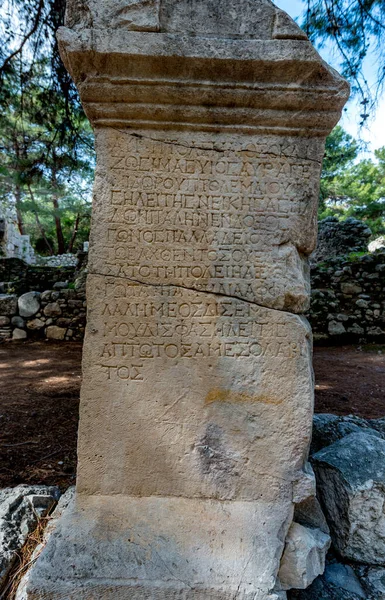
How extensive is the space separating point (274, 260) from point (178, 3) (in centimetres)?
108

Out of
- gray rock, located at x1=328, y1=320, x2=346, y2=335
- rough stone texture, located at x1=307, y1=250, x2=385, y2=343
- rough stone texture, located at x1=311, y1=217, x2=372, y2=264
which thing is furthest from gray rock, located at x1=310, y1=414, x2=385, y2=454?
rough stone texture, located at x1=311, y1=217, x2=372, y2=264

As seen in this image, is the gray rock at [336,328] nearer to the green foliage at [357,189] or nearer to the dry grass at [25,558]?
the dry grass at [25,558]

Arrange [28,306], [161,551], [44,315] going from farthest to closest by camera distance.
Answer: [44,315], [28,306], [161,551]

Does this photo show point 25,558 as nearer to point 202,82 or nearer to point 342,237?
point 202,82

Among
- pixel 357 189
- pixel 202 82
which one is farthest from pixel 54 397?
pixel 357 189

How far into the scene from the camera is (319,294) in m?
8.12

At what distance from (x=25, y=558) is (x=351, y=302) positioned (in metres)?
7.94

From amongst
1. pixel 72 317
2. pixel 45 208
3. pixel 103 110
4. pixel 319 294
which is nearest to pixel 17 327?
pixel 72 317

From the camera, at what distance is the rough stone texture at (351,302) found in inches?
313

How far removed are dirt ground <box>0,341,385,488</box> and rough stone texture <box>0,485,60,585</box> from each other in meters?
0.62

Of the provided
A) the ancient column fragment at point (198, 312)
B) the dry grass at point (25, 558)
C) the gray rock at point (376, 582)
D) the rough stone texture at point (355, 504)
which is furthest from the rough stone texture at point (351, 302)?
the dry grass at point (25, 558)

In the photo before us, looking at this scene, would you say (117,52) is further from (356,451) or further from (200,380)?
(356,451)

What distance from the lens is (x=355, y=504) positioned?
1.60 meters

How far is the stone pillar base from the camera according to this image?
126cm
